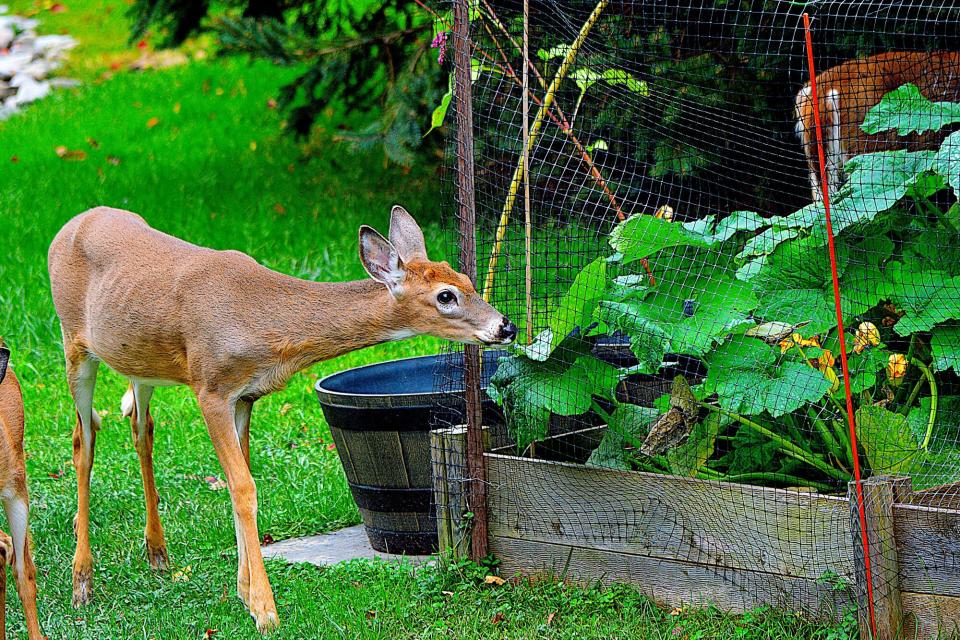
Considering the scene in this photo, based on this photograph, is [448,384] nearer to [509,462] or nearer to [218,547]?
[509,462]

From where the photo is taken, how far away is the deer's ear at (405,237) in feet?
15.0

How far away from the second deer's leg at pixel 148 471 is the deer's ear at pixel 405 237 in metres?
1.54

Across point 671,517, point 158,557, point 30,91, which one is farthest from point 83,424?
point 30,91

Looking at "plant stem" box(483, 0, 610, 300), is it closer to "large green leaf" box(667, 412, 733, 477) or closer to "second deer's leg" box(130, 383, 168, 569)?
"large green leaf" box(667, 412, 733, 477)

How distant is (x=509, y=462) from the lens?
463cm

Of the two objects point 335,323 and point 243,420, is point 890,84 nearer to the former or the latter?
point 335,323

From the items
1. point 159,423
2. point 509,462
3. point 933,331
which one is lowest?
point 159,423

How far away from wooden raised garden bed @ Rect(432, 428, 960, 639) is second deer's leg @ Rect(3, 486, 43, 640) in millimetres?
1590

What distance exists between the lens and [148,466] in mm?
5336

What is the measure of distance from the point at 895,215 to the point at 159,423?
15.6 feet

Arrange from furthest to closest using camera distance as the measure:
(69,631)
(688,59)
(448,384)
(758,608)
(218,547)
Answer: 1. (688,59)
2. (218,547)
3. (448,384)
4. (69,631)
5. (758,608)

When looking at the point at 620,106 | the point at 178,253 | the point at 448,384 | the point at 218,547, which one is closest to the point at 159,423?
the point at 218,547

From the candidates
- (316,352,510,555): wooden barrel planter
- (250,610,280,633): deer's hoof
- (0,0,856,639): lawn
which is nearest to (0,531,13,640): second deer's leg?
(0,0,856,639): lawn

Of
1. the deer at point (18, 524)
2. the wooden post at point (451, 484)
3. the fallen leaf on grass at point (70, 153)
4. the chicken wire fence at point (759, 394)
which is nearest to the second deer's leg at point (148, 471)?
the deer at point (18, 524)
